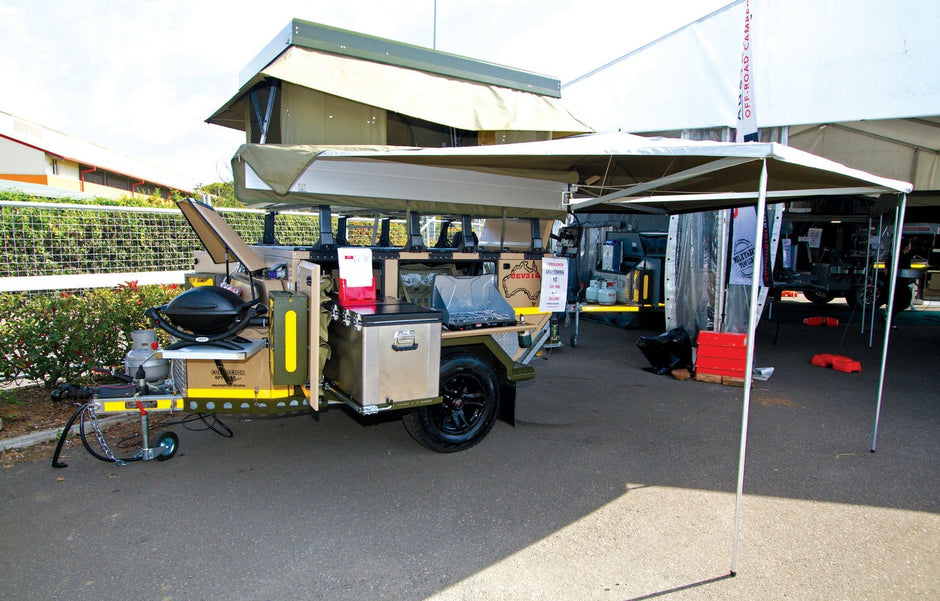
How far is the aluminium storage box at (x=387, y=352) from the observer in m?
3.54

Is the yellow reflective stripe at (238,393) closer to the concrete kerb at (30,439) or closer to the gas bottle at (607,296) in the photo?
the concrete kerb at (30,439)

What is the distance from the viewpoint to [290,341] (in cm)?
362

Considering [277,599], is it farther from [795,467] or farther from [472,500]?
[795,467]

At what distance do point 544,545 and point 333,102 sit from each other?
144 inches

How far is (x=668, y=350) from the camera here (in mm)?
7398

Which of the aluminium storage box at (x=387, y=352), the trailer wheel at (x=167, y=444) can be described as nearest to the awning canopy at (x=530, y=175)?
the aluminium storage box at (x=387, y=352)

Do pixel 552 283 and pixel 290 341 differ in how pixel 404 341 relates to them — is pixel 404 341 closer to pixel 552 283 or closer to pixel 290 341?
pixel 290 341

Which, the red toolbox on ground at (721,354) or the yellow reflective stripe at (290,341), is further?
the red toolbox on ground at (721,354)

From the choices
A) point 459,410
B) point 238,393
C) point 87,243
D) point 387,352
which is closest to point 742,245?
point 459,410

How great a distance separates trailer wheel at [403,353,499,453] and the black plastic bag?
12.0 ft

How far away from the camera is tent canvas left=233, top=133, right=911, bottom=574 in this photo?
10.3ft

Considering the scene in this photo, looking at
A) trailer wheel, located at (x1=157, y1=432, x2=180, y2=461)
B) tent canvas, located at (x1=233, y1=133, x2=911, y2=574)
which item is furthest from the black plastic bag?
trailer wheel, located at (x1=157, y1=432, x2=180, y2=461)

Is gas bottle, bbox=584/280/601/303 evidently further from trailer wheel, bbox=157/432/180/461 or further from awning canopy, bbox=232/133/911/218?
trailer wheel, bbox=157/432/180/461

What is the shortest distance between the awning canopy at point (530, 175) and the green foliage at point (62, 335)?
7.26ft
